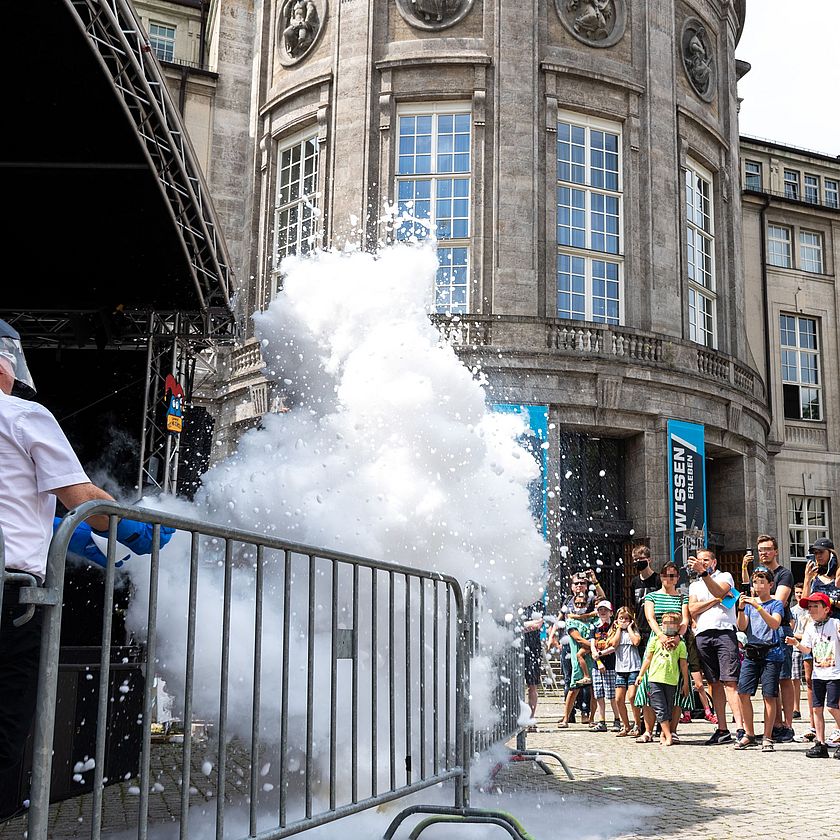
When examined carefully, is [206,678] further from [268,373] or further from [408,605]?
[268,373]

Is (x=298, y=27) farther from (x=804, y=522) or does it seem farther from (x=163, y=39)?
(x=804, y=522)

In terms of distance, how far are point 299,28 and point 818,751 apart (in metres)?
22.1

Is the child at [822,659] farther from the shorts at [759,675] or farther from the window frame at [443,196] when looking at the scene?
the window frame at [443,196]

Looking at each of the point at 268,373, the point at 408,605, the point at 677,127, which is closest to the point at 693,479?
the point at 677,127

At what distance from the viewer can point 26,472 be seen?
3.37 meters

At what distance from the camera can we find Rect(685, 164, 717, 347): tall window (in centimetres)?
2714

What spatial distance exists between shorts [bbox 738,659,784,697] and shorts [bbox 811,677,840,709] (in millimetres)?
611

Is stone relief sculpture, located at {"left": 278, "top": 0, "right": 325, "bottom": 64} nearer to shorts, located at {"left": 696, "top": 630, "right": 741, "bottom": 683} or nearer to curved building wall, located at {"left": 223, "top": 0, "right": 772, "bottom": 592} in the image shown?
curved building wall, located at {"left": 223, "top": 0, "right": 772, "bottom": 592}

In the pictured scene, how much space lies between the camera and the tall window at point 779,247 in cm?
3716

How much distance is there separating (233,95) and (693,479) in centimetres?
1642

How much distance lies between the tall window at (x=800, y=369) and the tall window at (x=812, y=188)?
5.88 metres

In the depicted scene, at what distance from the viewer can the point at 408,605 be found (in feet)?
17.5

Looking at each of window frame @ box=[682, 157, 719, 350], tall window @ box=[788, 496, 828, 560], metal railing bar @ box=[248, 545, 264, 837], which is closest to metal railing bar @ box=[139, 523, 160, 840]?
metal railing bar @ box=[248, 545, 264, 837]

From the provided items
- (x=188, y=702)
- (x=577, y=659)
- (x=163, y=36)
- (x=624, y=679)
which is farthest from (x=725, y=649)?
(x=163, y=36)
